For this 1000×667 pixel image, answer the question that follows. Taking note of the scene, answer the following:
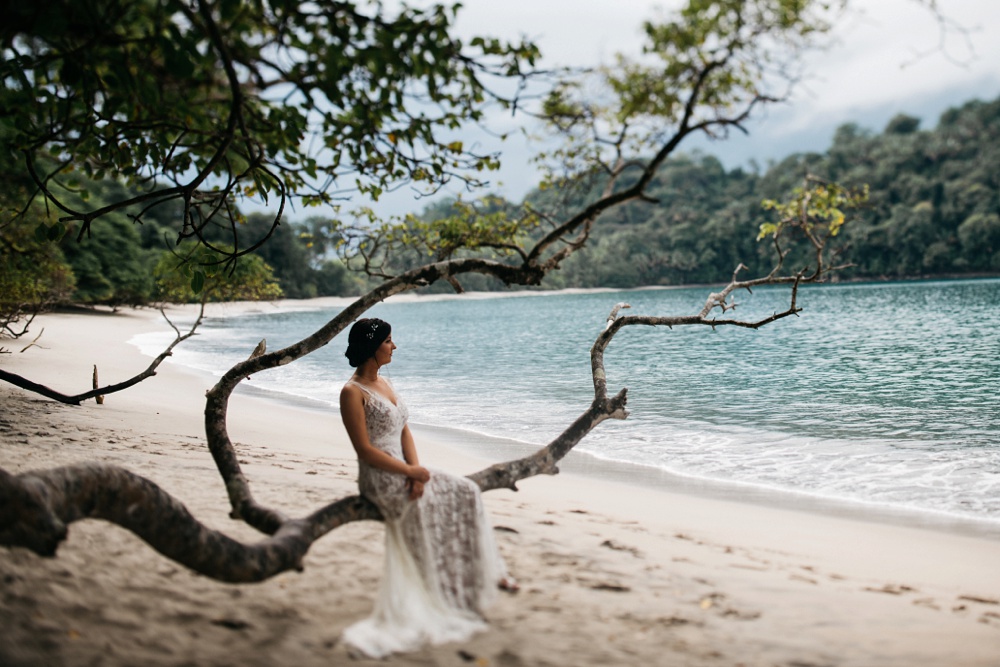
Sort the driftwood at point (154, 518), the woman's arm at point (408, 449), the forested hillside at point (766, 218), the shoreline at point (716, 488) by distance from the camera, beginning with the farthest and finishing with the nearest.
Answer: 1. the forested hillside at point (766, 218)
2. the shoreline at point (716, 488)
3. the woman's arm at point (408, 449)
4. the driftwood at point (154, 518)

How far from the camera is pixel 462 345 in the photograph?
113ft

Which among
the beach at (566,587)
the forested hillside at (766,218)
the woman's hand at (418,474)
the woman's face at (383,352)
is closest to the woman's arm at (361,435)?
the woman's hand at (418,474)

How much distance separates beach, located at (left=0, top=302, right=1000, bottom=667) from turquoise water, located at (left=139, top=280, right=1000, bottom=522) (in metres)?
1.94

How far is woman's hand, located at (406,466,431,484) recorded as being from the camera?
13.1 feet

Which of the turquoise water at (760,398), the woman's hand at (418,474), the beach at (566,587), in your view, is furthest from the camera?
the turquoise water at (760,398)

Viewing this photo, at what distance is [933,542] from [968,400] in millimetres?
10436

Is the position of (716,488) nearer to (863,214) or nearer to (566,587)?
(566,587)

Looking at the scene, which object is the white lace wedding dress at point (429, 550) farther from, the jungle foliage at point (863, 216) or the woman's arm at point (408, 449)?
the jungle foliage at point (863, 216)

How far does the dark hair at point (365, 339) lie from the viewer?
4.25 m

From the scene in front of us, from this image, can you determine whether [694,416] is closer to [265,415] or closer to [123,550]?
[265,415]

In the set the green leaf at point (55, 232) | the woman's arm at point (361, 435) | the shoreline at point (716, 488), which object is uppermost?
the green leaf at point (55, 232)

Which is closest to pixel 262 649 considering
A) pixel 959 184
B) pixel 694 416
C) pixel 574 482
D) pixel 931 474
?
pixel 574 482

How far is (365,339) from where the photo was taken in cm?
425

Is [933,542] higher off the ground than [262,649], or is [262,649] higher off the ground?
[262,649]
